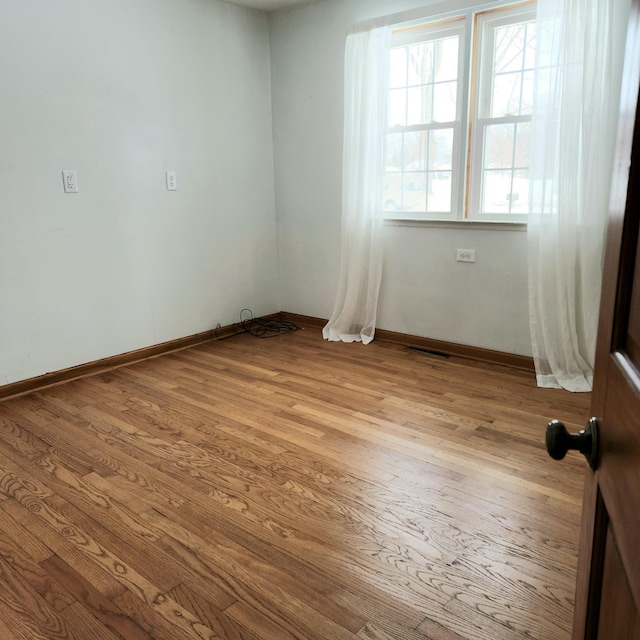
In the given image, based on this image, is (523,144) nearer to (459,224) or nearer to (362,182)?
(459,224)

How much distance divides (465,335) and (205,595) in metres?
2.63

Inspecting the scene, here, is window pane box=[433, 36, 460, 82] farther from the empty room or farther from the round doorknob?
the round doorknob

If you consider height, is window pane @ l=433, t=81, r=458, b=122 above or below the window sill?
above

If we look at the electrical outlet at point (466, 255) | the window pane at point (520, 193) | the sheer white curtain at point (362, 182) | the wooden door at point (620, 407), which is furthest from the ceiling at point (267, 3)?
the wooden door at point (620, 407)

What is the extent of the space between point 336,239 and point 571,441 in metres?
3.62

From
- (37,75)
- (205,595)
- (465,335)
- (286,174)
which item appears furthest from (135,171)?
(205,595)

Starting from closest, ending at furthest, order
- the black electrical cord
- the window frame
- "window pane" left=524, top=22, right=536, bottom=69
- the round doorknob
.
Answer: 1. the round doorknob
2. "window pane" left=524, top=22, right=536, bottom=69
3. the window frame
4. the black electrical cord

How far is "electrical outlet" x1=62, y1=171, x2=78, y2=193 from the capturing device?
318cm

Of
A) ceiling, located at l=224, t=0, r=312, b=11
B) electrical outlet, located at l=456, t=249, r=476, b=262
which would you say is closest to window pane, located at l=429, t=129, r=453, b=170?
electrical outlet, located at l=456, t=249, r=476, b=262

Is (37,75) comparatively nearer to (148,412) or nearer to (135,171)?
(135,171)

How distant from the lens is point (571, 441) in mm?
716

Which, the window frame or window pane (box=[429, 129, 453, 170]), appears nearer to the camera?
the window frame

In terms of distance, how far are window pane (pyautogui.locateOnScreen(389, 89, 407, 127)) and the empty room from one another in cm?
2

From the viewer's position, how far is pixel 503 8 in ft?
10.5
